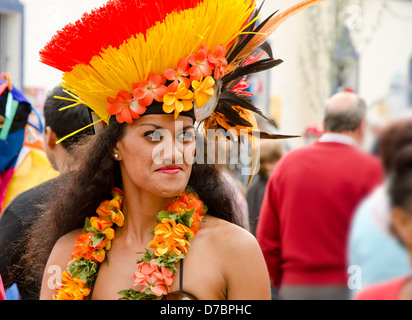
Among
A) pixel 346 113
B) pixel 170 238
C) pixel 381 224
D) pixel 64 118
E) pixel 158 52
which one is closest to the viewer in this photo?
pixel 381 224

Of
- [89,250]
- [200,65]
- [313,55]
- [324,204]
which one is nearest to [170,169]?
[200,65]

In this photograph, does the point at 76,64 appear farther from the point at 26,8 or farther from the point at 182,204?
the point at 26,8

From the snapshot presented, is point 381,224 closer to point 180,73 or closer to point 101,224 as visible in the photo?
point 180,73

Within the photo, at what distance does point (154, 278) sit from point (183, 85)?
0.58m

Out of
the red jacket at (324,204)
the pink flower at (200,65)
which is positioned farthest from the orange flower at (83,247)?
the red jacket at (324,204)

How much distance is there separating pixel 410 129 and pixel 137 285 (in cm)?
153

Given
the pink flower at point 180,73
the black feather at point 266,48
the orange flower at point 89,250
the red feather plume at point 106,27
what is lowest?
the orange flower at point 89,250

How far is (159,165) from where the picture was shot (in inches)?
71.2

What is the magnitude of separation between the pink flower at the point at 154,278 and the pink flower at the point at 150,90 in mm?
497

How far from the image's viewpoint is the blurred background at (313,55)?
1.86ft

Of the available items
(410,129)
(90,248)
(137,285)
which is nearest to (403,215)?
(410,129)

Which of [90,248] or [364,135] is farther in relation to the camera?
[90,248]

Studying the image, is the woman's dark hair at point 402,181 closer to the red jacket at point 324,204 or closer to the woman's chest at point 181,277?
the red jacket at point 324,204

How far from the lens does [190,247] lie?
189 centimetres
